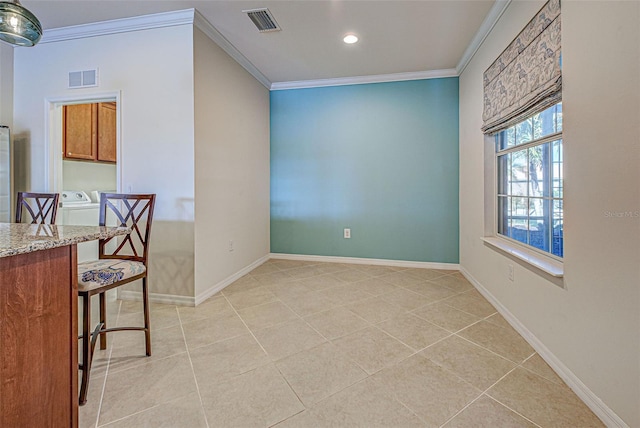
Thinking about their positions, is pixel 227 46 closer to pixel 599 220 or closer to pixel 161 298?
pixel 161 298

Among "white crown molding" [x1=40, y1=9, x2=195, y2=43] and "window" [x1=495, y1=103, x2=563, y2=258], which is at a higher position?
"white crown molding" [x1=40, y1=9, x2=195, y2=43]

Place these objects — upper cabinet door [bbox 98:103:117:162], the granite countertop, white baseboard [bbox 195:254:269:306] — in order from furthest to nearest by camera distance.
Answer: upper cabinet door [bbox 98:103:117:162], white baseboard [bbox 195:254:269:306], the granite countertop

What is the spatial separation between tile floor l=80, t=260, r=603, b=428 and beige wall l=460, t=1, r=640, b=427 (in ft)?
0.66

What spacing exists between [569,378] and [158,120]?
3467mm

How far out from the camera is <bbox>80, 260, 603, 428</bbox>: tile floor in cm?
138

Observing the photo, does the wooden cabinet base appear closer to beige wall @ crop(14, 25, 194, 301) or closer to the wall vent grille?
beige wall @ crop(14, 25, 194, 301)

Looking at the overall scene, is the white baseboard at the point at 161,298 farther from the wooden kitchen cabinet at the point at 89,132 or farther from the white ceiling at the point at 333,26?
the white ceiling at the point at 333,26

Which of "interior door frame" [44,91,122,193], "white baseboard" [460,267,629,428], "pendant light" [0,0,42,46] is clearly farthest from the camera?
"interior door frame" [44,91,122,193]

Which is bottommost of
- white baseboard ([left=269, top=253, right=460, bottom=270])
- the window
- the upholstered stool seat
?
white baseboard ([left=269, top=253, right=460, bottom=270])

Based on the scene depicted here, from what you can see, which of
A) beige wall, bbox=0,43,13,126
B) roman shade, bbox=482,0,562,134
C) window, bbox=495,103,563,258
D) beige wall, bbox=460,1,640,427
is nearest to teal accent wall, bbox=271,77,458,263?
window, bbox=495,103,563,258

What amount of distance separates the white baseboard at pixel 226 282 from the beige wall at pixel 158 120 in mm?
127

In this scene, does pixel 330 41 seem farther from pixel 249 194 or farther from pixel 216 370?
pixel 216 370

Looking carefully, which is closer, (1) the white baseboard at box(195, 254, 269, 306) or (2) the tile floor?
(2) the tile floor

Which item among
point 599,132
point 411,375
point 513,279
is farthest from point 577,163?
point 411,375
